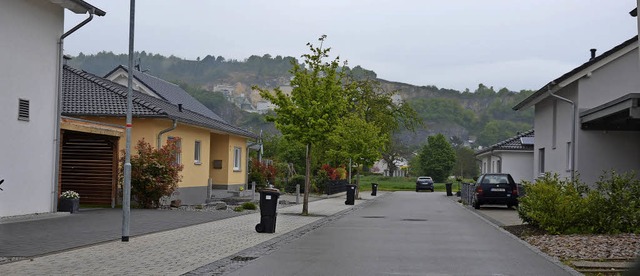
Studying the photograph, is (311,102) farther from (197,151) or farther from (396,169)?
(396,169)

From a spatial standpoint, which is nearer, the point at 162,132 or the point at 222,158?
the point at 162,132

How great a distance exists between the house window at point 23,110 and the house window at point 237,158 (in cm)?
1852

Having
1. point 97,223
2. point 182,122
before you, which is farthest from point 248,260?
point 182,122

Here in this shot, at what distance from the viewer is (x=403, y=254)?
1266 cm

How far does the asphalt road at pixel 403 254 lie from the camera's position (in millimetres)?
10555

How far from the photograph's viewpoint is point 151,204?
936 inches

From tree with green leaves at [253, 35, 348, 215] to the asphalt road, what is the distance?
5.12 metres

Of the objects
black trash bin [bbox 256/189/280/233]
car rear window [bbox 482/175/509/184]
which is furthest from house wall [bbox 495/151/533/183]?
black trash bin [bbox 256/189/280/233]

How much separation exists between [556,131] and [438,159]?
74976 millimetres

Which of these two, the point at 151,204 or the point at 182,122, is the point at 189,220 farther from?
the point at 182,122

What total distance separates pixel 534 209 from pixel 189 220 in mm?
8777

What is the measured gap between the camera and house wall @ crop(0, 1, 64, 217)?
17.1 metres

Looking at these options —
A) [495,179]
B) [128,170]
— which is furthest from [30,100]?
[495,179]

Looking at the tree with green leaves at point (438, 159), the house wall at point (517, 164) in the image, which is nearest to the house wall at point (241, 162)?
the house wall at point (517, 164)
